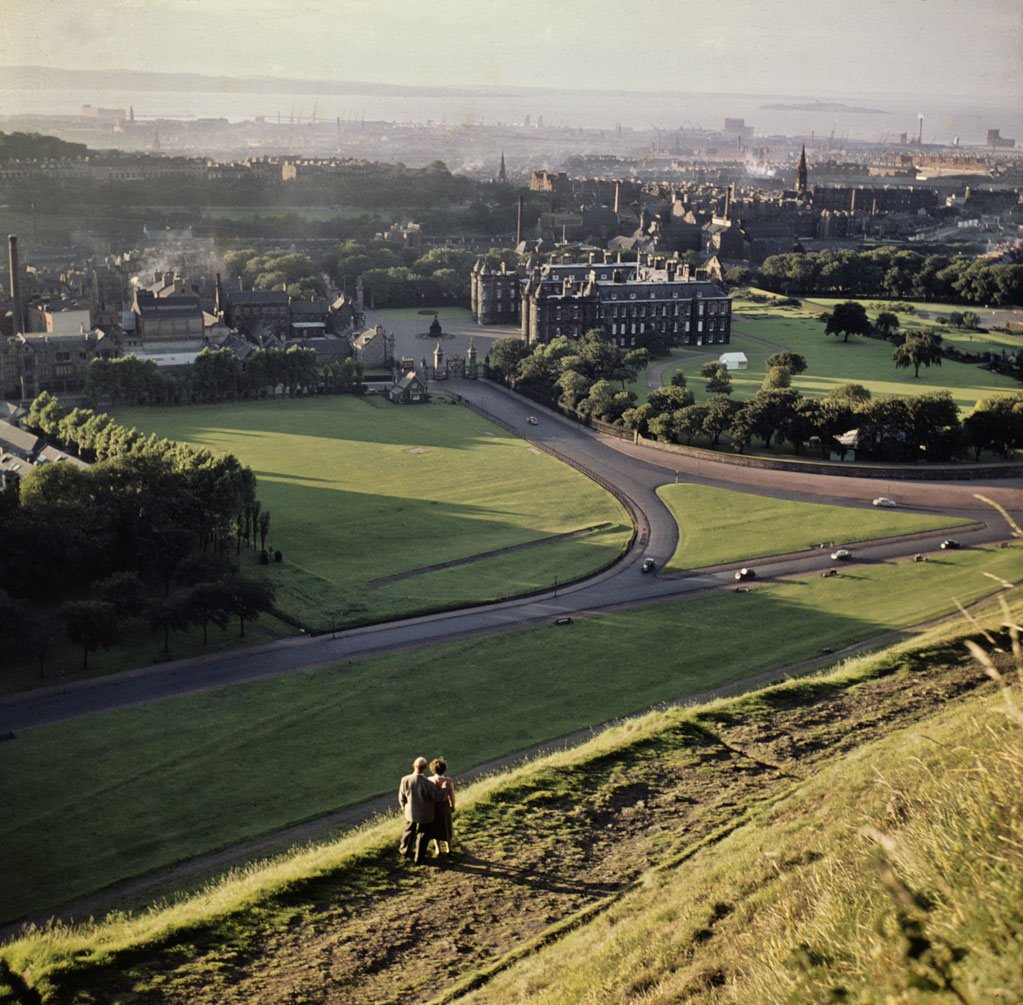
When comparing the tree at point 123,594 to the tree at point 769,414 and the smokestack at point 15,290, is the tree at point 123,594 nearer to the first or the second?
the tree at point 769,414

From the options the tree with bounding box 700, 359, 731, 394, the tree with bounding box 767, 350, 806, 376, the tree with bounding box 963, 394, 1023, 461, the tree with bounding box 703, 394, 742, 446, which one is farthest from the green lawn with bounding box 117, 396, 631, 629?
the tree with bounding box 767, 350, 806, 376

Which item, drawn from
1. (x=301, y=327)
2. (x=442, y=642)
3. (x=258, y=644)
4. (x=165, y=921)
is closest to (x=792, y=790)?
(x=165, y=921)

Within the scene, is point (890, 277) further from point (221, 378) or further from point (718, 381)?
point (221, 378)

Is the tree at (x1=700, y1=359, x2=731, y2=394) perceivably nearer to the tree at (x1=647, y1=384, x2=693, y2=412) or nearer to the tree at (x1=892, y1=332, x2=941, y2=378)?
the tree at (x1=647, y1=384, x2=693, y2=412)

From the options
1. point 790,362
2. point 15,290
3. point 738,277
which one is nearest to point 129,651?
point 790,362

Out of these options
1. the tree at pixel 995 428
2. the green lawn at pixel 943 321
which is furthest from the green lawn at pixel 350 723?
the green lawn at pixel 943 321
